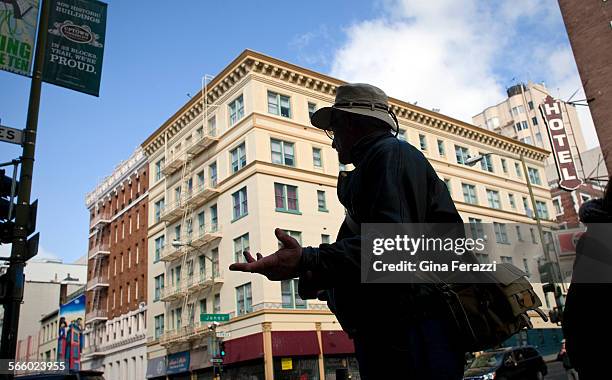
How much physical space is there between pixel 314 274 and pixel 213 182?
3548 cm

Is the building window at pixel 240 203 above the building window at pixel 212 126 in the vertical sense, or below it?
below

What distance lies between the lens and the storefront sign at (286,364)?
29031 mm

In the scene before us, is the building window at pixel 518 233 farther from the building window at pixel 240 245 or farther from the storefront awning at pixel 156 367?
the storefront awning at pixel 156 367

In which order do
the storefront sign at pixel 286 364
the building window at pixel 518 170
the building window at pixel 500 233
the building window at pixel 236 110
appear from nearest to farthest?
the storefront sign at pixel 286 364 < the building window at pixel 236 110 < the building window at pixel 500 233 < the building window at pixel 518 170

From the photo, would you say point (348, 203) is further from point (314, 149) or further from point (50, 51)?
point (314, 149)

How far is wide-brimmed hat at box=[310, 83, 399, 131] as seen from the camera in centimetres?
249

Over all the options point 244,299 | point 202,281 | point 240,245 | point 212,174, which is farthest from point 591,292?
point 212,174

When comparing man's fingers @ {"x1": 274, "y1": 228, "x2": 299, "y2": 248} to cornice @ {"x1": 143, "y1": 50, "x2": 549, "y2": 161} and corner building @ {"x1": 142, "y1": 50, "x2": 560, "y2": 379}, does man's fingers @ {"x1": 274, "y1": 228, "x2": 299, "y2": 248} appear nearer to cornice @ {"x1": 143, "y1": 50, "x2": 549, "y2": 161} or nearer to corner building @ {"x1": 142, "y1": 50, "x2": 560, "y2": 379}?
corner building @ {"x1": 142, "y1": 50, "x2": 560, "y2": 379}

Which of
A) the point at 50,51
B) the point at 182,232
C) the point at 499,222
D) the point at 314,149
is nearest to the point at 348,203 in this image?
the point at 50,51

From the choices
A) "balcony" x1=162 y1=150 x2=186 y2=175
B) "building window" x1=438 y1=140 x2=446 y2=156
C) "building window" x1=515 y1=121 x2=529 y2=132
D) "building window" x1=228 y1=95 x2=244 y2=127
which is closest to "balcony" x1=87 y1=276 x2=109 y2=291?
"balcony" x1=162 y1=150 x2=186 y2=175

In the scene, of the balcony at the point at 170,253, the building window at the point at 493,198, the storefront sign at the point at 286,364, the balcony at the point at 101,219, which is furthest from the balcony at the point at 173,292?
the building window at the point at 493,198

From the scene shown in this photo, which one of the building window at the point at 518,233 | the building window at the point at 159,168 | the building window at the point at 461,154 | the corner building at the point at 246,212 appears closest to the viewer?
the corner building at the point at 246,212

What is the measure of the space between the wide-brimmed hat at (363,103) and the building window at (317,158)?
3299 centimetres

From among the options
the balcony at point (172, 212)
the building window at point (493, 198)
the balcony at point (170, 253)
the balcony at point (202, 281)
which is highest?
the building window at point (493, 198)
